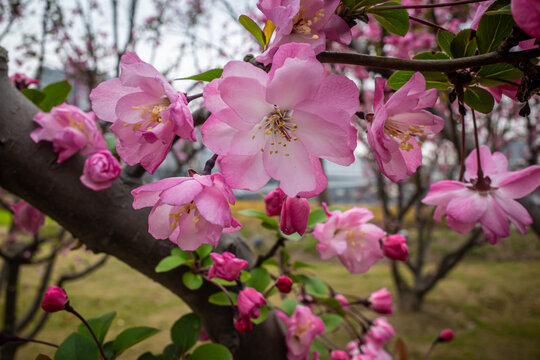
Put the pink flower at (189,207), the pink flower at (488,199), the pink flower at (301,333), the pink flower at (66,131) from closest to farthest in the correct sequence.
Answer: the pink flower at (189,207), the pink flower at (488,199), the pink flower at (66,131), the pink flower at (301,333)

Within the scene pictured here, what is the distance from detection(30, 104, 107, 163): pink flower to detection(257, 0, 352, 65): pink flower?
0.47m

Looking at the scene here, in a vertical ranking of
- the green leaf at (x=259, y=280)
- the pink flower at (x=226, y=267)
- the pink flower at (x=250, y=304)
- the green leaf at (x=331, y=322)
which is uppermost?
the pink flower at (x=226, y=267)

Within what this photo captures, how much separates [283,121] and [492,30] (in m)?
0.27

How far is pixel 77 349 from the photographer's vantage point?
549mm

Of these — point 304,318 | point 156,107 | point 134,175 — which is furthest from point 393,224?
point 156,107

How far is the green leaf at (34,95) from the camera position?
740 millimetres

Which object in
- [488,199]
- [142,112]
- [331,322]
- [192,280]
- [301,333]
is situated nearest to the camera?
[142,112]

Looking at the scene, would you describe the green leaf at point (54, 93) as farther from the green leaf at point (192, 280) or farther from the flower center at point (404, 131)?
the flower center at point (404, 131)

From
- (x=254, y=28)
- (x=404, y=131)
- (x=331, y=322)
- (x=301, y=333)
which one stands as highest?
(x=254, y=28)

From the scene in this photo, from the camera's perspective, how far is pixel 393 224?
3.38 m

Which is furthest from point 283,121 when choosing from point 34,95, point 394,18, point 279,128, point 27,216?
point 27,216

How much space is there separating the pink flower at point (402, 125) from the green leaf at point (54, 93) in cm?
72

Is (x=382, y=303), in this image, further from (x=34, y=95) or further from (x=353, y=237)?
(x=34, y=95)

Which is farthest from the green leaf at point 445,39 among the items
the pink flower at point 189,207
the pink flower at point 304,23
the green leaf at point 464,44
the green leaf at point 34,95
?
the green leaf at point 34,95
